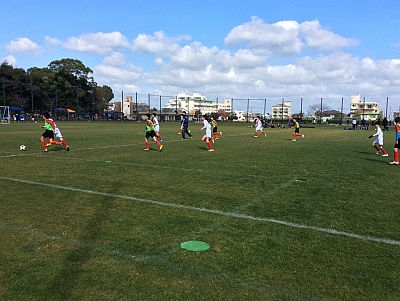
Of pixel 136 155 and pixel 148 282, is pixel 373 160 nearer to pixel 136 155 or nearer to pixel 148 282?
pixel 136 155

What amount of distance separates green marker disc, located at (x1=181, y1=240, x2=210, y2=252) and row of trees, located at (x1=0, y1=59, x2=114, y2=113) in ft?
216

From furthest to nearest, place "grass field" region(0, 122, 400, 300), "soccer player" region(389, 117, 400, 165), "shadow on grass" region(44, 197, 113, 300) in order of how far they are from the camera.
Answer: "soccer player" region(389, 117, 400, 165) < "grass field" region(0, 122, 400, 300) < "shadow on grass" region(44, 197, 113, 300)

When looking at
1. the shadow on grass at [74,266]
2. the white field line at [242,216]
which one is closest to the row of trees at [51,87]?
the white field line at [242,216]

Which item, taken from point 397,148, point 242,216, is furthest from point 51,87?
point 242,216

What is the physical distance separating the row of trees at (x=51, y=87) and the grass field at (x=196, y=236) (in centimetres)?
6247

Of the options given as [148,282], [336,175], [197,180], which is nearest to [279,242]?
[148,282]

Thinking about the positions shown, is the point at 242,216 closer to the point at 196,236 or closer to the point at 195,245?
the point at 196,236

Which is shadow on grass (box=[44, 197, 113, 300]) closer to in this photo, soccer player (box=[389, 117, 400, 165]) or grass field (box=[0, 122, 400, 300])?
grass field (box=[0, 122, 400, 300])

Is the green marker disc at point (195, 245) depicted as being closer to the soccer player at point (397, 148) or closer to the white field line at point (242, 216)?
the white field line at point (242, 216)

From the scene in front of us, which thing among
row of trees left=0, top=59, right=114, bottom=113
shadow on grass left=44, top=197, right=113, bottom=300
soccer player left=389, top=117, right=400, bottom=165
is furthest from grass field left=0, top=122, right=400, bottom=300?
row of trees left=0, top=59, right=114, bottom=113

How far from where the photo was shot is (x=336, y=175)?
1076 cm

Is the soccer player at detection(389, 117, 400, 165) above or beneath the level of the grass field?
above

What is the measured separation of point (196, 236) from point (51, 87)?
79.1m

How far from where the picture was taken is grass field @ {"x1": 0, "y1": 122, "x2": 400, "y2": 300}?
3709mm
